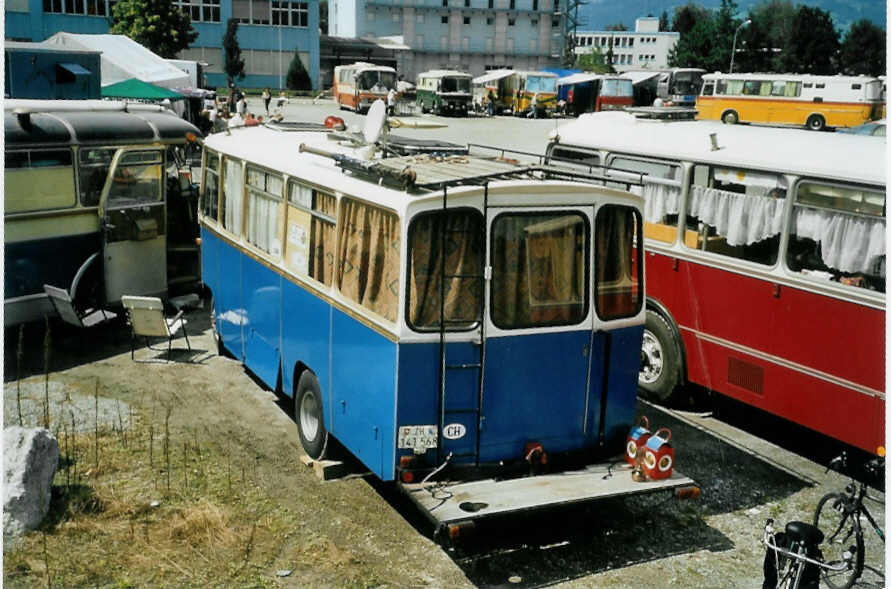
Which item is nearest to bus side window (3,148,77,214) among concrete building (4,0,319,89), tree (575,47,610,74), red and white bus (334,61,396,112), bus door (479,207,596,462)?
bus door (479,207,596,462)

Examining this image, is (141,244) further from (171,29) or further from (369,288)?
(171,29)

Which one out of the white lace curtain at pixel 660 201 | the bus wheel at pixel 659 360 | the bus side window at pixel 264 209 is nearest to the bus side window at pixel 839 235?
the white lace curtain at pixel 660 201

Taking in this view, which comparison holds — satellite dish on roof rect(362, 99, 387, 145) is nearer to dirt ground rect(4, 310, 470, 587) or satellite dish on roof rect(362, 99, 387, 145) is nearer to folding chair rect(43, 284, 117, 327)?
dirt ground rect(4, 310, 470, 587)

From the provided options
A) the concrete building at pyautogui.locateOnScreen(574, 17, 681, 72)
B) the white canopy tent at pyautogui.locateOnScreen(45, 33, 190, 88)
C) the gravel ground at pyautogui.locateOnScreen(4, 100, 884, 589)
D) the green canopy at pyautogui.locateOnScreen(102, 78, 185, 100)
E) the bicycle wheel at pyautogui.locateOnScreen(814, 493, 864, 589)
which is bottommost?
the gravel ground at pyautogui.locateOnScreen(4, 100, 884, 589)

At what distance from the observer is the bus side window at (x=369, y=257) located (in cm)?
620

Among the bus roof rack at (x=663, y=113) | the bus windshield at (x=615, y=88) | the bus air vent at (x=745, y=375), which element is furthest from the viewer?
the bus windshield at (x=615, y=88)

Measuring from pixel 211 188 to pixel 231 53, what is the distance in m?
62.2

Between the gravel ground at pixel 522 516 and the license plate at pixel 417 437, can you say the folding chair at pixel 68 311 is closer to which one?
the gravel ground at pixel 522 516

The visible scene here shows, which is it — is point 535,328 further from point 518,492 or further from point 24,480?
point 24,480

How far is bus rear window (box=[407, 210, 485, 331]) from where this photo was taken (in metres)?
6.07

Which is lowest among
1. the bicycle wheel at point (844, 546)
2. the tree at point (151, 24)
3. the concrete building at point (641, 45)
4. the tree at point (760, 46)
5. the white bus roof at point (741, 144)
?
the bicycle wheel at point (844, 546)

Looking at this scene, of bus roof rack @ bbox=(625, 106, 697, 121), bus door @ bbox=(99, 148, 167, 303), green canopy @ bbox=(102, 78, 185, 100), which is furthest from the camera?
green canopy @ bbox=(102, 78, 185, 100)

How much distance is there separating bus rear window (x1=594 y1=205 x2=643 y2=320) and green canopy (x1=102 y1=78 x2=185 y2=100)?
1657 centimetres

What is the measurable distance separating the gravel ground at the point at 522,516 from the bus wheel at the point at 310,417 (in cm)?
19
